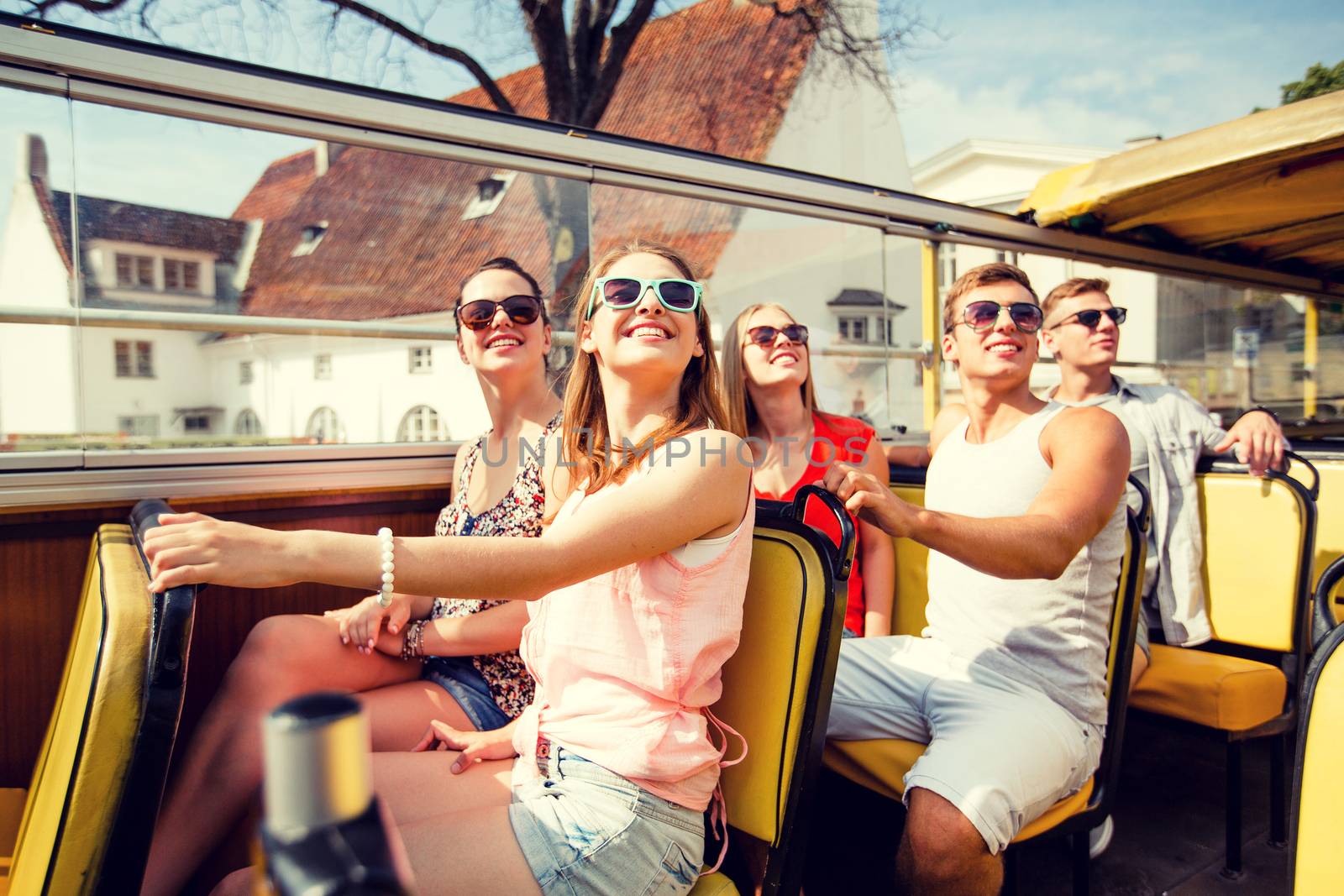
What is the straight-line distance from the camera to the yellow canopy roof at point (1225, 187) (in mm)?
2957

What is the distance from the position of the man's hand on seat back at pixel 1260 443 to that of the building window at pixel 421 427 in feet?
8.98

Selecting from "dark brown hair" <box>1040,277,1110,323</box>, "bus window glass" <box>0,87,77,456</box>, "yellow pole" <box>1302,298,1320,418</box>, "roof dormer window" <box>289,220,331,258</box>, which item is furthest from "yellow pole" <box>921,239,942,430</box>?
"yellow pole" <box>1302,298,1320,418</box>

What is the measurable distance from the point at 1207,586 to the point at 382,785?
2.89 m

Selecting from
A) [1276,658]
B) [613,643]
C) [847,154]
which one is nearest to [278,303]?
[613,643]

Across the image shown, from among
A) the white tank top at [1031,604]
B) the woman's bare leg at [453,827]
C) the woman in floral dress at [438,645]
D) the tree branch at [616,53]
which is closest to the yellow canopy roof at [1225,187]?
the white tank top at [1031,604]

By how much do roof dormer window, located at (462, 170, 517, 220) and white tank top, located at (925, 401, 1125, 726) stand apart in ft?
5.48

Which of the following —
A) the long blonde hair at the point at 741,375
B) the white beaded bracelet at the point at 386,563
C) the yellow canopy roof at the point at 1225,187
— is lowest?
the white beaded bracelet at the point at 386,563

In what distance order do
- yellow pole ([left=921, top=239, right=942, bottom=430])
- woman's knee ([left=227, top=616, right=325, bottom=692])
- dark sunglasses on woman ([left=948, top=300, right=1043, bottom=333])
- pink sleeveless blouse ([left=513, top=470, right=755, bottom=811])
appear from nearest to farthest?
pink sleeveless blouse ([left=513, top=470, right=755, bottom=811]) → woman's knee ([left=227, top=616, right=325, bottom=692]) → dark sunglasses on woman ([left=948, top=300, right=1043, bottom=333]) → yellow pole ([left=921, top=239, right=942, bottom=430])

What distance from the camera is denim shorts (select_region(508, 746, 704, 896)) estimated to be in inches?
51.1

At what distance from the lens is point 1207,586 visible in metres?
3.02

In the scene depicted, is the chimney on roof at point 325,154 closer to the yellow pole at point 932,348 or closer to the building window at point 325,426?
the building window at point 325,426

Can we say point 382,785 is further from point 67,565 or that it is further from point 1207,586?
point 1207,586

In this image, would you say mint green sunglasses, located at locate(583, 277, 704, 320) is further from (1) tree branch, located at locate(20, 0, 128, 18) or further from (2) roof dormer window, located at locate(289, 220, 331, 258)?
(1) tree branch, located at locate(20, 0, 128, 18)

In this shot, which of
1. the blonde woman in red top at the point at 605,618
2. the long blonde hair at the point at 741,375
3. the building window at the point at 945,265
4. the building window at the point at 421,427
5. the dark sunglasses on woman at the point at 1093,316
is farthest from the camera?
the building window at the point at 945,265
